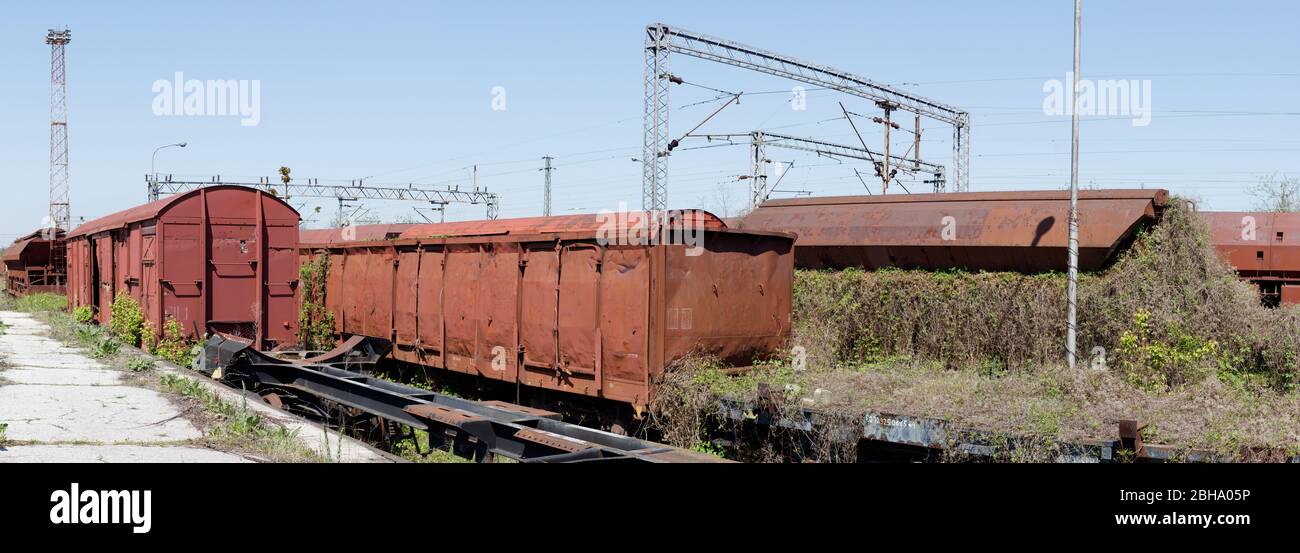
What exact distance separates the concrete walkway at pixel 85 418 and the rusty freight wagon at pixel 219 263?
160 centimetres

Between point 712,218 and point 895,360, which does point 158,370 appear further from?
point 895,360

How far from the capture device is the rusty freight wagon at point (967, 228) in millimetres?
10453

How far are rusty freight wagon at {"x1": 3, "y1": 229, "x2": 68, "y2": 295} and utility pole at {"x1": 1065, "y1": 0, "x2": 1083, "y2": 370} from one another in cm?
3124

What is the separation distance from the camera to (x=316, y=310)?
16.4m

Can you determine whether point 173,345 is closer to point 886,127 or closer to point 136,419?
point 136,419

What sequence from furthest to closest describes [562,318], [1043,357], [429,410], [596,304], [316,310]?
[316,310], [1043,357], [562,318], [596,304], [429,410]

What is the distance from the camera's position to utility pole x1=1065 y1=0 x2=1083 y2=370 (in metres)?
9.96

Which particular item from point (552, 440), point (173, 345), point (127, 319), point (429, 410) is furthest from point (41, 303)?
point (552, 440)

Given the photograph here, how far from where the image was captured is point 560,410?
36.1 feet

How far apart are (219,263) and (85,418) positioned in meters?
5.90

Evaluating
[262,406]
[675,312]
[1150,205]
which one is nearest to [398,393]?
[262,406]

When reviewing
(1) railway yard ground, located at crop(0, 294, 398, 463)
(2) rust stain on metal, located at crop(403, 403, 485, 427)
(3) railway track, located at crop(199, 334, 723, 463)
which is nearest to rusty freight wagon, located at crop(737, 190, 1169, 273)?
(3) railway track, located at crop(199, 334, 723, 463)

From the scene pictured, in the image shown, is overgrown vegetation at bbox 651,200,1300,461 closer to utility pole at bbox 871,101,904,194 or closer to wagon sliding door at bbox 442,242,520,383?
wagon sliding door at bbox 442,242,520,383
